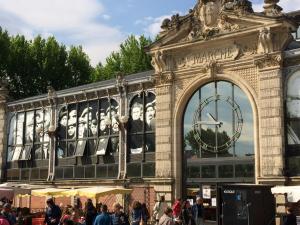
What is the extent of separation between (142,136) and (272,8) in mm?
9663

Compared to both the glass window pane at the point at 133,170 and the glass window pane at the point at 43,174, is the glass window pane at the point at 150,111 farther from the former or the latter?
the glass window pane at the point at 43,174

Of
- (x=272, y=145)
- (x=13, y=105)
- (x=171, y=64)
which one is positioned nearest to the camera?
(x=272, y=145)

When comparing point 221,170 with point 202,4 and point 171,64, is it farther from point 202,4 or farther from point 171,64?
point 202,4

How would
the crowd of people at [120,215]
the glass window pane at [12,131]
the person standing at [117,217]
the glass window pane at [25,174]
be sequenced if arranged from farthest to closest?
the glass window pane at [12,131] → the glass window pane at [25,174] → the person standing at [117,217] → the crowd of people at [120,215]

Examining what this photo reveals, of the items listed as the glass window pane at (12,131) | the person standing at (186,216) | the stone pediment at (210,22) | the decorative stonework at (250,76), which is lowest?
the person standing at (186,216)

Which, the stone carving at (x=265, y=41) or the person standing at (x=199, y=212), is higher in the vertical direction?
the stone carving at (x=265, y=41)

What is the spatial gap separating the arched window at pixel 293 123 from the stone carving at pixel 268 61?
34.6 inches

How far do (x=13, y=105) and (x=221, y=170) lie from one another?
665 inches

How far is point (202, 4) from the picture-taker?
2603 centimetres

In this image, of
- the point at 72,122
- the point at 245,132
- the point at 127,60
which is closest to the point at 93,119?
the point at 72,122

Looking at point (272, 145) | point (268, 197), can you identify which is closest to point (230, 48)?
point (272, 145)

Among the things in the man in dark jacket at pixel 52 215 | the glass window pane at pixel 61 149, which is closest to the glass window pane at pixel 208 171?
the man in dark jacket at pixel 52 215

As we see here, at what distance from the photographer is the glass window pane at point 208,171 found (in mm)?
25234

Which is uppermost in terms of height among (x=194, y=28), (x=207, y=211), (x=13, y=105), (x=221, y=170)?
(x=194, y=28)
